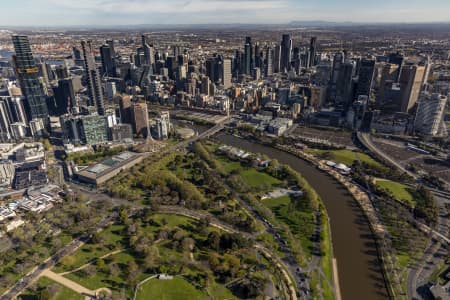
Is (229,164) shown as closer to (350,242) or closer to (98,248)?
(350,242)

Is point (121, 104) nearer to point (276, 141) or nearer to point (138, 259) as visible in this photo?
point (276, 141)

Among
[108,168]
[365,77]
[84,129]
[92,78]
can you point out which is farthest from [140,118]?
[365,77]

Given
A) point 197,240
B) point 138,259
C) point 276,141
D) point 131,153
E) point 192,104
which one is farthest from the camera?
point 192,104

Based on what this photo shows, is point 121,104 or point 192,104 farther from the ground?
point 121,104

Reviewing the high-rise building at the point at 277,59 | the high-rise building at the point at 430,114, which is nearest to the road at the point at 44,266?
the high-rise building at the point at 430,114

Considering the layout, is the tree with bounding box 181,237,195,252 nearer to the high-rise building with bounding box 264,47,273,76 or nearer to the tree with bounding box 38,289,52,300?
the tree with bounding box 38,289,52,300

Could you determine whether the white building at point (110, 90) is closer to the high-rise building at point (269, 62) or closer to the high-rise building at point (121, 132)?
the high-rise building at point (121, 132)

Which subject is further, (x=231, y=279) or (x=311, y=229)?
(x=311, y=229)

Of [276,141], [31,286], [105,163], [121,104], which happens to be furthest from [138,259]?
[121,104]
